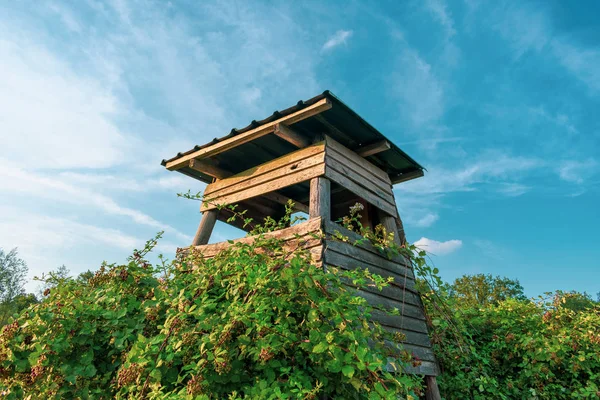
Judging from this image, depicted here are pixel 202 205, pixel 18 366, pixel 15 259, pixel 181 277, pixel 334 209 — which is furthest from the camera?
pixel 15 259

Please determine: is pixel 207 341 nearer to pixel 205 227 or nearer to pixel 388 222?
pixel 205 227

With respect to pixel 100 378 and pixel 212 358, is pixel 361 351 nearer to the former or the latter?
pixel 212 358

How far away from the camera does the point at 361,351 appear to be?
2176 millimetres

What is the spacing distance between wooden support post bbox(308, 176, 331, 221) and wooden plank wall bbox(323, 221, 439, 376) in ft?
0.82

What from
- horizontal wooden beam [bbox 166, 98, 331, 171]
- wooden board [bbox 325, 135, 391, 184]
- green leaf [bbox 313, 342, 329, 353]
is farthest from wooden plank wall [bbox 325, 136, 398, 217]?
green leaf [bbox 313, 342, 329, 353]

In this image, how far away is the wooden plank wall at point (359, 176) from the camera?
4.91 m

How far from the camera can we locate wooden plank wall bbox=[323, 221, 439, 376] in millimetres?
3906

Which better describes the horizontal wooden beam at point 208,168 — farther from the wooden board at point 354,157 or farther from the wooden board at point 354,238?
the wooden board at point 354,238

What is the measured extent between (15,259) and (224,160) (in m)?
38.5

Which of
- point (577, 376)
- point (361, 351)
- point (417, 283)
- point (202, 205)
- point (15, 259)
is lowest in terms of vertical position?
point (361, 351)

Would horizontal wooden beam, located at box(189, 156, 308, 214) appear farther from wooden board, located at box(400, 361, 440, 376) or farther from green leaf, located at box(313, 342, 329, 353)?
green leaf, located at box(313, 342, 329, 353)

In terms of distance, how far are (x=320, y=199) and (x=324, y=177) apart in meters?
0.43

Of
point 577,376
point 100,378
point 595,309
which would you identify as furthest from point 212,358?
point 595,309

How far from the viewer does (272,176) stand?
5375 millimetres
